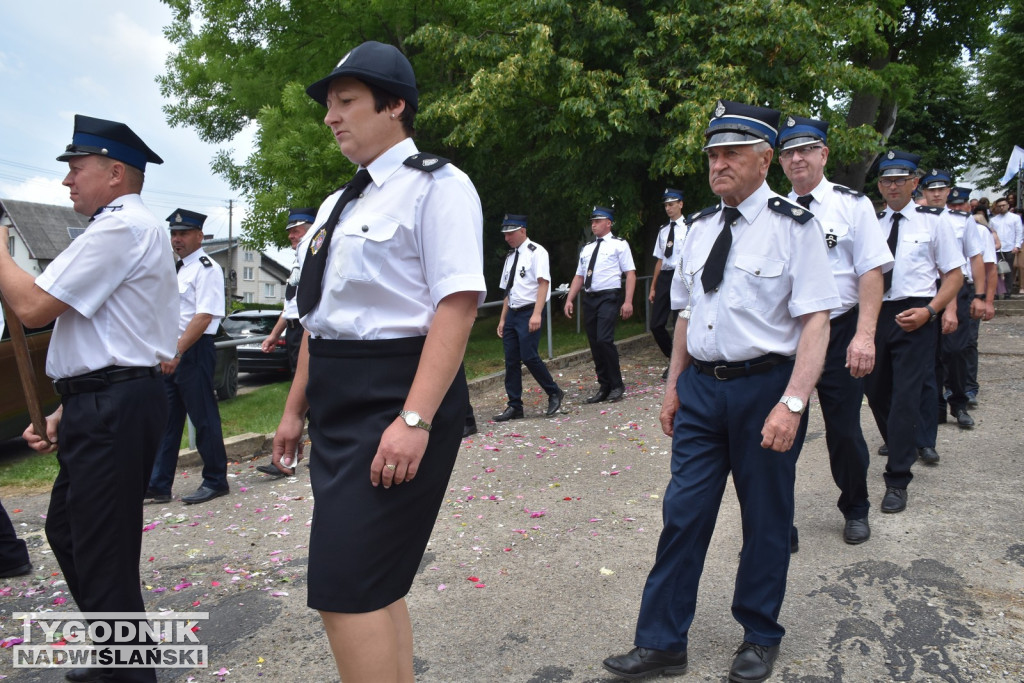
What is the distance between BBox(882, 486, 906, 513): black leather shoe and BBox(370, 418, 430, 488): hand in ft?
13.5

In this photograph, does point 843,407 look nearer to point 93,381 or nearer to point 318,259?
point 318,259

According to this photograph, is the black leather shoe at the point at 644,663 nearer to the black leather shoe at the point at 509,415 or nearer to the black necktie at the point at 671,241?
the black leather shoe at the point at 509,415

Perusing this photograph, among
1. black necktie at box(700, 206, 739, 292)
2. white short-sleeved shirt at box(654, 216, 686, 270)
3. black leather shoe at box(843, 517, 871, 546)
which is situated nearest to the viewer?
black necktie at box(700, 206, 739, 292)

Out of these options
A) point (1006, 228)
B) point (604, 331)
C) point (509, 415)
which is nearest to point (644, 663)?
point (509, 415)

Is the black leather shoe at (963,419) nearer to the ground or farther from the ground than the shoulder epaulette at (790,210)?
nearer to the ground

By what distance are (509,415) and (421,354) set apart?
23.2 feet

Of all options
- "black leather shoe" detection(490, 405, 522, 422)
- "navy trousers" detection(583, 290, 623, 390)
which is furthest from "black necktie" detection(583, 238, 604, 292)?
"black leather shoe" detection(490, 405, 522, 422)

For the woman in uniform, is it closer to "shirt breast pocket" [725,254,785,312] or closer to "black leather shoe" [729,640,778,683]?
"shirt breast pocket" [725,254,785,312]

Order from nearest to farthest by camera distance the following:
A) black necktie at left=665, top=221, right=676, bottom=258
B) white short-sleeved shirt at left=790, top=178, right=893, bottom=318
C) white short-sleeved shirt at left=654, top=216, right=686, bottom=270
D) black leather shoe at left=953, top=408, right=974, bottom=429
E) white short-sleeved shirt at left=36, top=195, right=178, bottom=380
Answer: white short-sleeved shirt at left=36, top=195, right=178, bottom=380
white short-sleeved shirt at left=790, top=178, right=893, bottom=318
black leather shoe at left=953, top=408, right=974, bottom=429
white short-sleeved shirt at left=654, top=216, right=686, bottom=270
black necktie at left=665, top=221, right=676, bottom=258

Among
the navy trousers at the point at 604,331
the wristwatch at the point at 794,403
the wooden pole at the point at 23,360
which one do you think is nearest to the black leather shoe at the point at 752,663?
the wristwatch at the point at 794,403

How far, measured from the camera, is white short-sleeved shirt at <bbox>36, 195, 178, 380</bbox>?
10.1 ft

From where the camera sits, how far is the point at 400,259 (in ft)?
7.70

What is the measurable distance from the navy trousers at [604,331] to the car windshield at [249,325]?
31.1 ft

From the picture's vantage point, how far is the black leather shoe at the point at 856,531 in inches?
191
